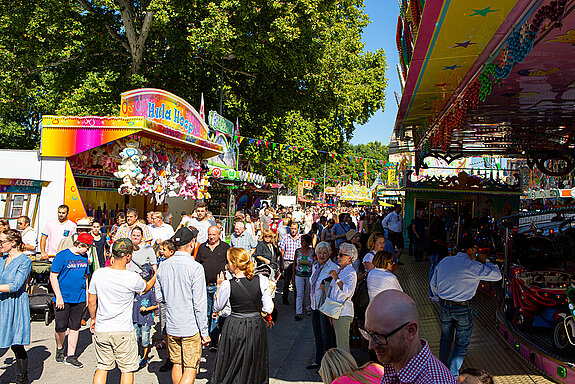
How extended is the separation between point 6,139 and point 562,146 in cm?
3048

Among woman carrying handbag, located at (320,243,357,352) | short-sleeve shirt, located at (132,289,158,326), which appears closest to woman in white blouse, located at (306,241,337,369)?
woman carrying handbag, located at (320,243,357,352)

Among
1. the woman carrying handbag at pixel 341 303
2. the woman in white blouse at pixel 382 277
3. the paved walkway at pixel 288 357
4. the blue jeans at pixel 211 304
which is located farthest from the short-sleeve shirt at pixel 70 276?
the woman in white blouse at pixel 382 277

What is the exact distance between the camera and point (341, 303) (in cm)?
529

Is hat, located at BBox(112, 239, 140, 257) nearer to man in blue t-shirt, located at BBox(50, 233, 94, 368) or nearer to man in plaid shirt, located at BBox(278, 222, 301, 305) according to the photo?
man in blue t-shirt, located at BBox(50, 233, 94, 368)

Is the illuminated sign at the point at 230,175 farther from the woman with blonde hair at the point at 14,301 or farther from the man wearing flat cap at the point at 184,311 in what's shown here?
the man wearing flat cap at the point at 184,311

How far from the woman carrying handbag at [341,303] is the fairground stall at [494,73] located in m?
2.29

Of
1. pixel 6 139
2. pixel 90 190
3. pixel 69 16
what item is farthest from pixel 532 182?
pixel 6 139

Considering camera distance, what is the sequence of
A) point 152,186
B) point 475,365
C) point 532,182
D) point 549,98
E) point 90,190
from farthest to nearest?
point 532,182
point 90,190
point 152,186
point 549,98
point 475,365

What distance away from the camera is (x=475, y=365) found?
5.62 meters

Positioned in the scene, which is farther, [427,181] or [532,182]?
[427,181]

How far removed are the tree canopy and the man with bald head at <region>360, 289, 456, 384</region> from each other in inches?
664

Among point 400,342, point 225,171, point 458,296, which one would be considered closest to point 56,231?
point 458,296

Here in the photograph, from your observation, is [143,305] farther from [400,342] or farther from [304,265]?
[400,342]

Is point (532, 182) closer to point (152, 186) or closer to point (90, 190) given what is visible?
point (152, 186)
